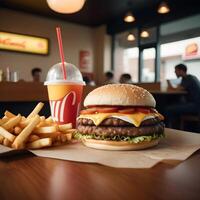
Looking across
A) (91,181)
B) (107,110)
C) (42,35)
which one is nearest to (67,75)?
(107,110)

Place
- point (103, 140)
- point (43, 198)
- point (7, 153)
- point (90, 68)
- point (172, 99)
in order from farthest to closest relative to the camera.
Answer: point (90, 68), point (172, 99), point (103, 140), point (7, 153), point (43, 198)

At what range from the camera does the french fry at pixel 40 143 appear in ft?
2.96

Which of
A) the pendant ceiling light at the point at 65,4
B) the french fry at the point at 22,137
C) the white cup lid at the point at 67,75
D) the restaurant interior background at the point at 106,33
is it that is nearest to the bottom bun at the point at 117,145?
the french fry at the point at 22,137

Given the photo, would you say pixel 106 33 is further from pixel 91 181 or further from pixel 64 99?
pixel 91 181

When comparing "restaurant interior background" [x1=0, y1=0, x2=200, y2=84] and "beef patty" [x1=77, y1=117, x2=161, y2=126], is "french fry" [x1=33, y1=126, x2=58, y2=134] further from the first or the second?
"restaurant interior background" [x1=0, y1=0, x2=200, y2=84]

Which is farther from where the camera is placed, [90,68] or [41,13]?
[90,68]

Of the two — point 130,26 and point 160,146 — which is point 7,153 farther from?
point 130,26

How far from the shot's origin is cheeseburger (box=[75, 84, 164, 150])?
0.98m

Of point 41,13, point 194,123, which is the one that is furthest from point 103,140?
point 41,13

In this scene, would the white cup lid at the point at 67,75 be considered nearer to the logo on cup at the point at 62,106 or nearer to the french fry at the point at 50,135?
the logo on cup at the point at 62,106

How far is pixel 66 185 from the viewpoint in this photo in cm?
59

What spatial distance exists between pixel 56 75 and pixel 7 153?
65 cm

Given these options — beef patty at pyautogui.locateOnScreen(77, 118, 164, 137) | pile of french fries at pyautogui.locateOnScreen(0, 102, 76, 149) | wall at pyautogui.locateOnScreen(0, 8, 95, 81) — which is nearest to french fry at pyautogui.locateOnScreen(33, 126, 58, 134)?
pile of french fries at pyautogui.locateOnScreen(0, 102, 76, 149)

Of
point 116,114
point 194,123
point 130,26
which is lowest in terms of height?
point 194,123
